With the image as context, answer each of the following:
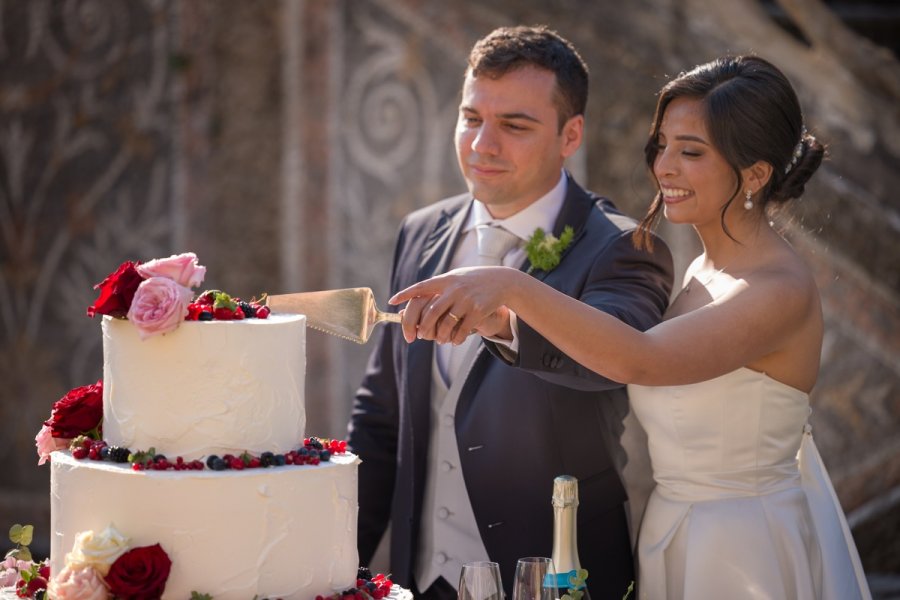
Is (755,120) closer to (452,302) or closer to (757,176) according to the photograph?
(757,176)

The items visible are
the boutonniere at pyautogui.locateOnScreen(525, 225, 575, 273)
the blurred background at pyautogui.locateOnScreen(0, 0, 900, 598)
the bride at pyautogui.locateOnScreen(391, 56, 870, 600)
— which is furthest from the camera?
the blurred background at pyautogui.locateOnScreen(0, 0, 900, 598)

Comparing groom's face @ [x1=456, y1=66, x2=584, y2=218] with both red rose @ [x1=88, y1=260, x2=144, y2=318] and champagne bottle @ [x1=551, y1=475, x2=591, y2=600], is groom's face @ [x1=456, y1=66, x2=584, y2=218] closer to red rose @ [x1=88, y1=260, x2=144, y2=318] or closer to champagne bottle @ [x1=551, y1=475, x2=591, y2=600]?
champagne bottle @ [x1=551, y1=475, x2=591, y2=600]

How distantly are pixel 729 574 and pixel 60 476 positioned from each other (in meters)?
1.68

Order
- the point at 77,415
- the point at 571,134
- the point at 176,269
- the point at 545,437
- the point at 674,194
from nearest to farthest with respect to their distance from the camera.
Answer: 1. the point at 176,269
2. the point at 77,415
3. the point at 674,194
4. the point at 545,437
5. the point at 571,134

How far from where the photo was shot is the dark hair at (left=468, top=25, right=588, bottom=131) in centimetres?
404

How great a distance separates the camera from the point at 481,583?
2910 millimetres

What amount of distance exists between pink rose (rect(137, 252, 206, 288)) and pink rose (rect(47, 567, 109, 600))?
0.67 m

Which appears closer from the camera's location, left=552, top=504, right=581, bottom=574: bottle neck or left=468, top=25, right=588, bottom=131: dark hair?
left=552, top=504, right=581, bottom=574: bottle neck

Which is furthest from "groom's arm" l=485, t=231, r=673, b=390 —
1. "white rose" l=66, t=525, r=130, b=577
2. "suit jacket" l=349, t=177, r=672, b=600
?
"white rose" l=66, t=525, r=130, b=577

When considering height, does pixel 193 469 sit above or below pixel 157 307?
below

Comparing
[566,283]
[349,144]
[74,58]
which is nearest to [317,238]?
[349,144]

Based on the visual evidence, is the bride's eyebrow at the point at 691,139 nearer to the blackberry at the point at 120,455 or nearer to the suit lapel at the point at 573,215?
the suit lapel at the point at 573,215

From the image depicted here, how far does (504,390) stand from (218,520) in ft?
3.93

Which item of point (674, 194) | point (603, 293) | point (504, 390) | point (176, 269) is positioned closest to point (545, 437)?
A: point (504, 390)
